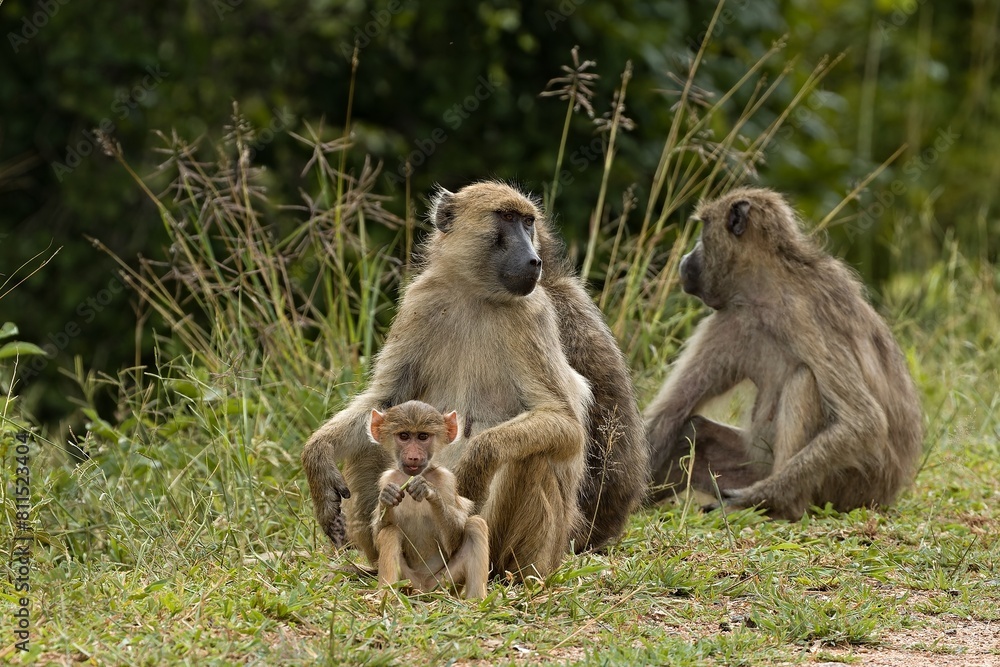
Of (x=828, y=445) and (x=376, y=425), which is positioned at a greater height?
(x=376, y=425)

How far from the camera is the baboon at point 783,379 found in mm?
5715

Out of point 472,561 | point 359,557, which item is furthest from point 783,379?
point 472,561

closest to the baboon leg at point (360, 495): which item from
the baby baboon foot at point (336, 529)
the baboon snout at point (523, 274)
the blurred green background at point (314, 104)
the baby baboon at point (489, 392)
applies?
the baby baboon at point (489, 392)

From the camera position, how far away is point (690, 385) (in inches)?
241

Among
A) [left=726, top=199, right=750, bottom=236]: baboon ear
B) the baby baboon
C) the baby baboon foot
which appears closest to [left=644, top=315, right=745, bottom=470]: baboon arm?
[left=726, top=199, right=750, bottom=236]: baboon ear

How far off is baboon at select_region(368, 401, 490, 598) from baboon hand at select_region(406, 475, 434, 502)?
0.10 ft

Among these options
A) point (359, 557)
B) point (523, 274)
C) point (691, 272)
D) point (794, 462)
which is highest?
point (523, 274)

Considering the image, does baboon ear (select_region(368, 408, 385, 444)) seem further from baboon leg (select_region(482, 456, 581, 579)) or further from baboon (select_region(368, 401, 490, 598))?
baboon leg (select_region(482, 456, 581, 579))

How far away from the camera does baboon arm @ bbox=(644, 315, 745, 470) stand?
19.9ft

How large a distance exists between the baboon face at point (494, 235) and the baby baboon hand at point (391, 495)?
856 mm

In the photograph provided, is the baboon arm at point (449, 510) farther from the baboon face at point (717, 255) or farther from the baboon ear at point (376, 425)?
the baboon face at point (717, 255)

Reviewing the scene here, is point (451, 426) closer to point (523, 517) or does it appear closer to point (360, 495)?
point (523, 517)

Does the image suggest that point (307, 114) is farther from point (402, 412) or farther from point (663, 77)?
point (402, 412)

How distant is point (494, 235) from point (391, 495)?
1.06 m
